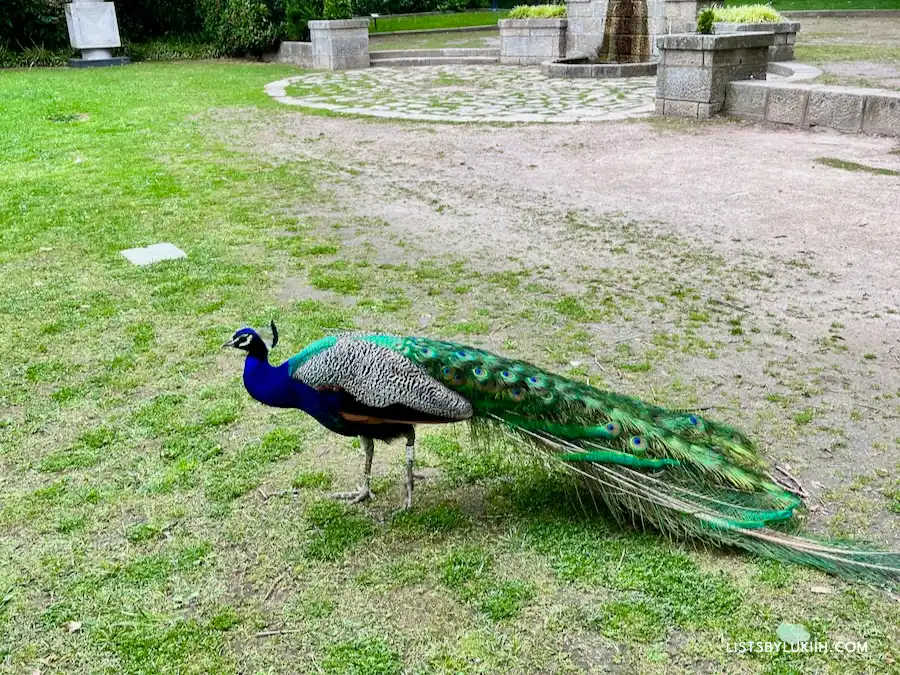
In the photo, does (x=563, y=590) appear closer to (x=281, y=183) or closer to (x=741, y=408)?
(x=741, y=408)

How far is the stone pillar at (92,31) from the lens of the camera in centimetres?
2158

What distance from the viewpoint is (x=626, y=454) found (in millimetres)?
3207

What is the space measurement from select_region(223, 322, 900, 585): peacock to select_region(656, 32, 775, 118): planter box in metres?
9.61

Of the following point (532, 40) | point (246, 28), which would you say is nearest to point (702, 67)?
point (532, 40)

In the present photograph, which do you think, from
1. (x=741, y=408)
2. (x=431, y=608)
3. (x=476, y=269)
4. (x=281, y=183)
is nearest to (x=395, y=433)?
(x=431, y=608)

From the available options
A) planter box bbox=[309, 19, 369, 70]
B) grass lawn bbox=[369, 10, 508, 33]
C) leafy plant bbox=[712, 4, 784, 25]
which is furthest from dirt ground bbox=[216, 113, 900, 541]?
grass lawn bbox=[369, 10, 508, 33]

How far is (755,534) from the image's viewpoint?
3.11m

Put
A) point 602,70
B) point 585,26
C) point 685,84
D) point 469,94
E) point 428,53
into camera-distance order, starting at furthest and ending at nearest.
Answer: point 428,53
point 585,26
point 602,70
point 469,94
point 685,84

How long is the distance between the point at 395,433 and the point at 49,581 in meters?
1.44

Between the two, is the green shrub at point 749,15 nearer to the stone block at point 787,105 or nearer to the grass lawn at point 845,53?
the grass lawn at point 845,53

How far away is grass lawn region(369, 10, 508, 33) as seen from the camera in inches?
1125

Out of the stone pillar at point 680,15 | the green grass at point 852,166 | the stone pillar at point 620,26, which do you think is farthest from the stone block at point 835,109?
the stone pillar at point 620,26

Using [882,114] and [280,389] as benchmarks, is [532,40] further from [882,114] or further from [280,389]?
[280,389]

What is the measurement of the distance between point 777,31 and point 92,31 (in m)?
17.1
